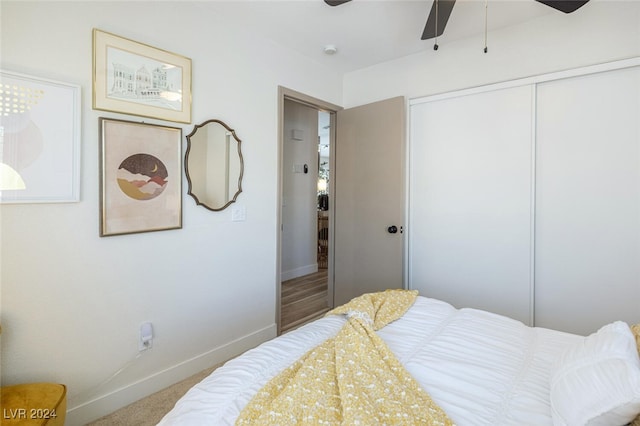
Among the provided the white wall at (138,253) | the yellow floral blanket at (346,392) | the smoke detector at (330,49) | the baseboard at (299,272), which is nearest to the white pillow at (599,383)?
the yellow floral blanket at (346,392)

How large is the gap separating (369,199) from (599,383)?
230 centimetres

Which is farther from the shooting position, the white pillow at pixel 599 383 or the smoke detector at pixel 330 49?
the smoke detector at pixel 330 49

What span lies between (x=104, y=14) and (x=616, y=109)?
10.5 feet

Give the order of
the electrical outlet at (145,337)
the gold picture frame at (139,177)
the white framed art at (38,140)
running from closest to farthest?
the white framed art at (38,140) < the gold picture frame at (139,177) < the electrical outlet at (145,337)

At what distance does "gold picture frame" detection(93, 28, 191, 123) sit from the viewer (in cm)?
173

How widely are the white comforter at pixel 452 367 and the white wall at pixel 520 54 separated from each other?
75.6 inches

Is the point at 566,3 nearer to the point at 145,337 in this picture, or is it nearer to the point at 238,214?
the point at 238,214

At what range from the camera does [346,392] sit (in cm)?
97

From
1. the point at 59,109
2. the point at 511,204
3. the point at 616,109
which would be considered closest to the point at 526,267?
the point at 511,204

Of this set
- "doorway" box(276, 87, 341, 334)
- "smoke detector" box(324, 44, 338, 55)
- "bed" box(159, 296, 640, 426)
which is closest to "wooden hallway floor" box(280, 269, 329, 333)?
"doorway" box(276, 87, 341, 334)

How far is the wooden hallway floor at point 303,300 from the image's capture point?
319cm

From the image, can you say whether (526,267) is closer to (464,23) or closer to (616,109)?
(616,109)

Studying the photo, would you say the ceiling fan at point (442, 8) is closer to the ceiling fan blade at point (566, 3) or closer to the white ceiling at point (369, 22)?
the ceiling fan blade at point (566, 3)

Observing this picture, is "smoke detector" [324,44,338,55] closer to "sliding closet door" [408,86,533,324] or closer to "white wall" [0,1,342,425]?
"white wall" [0,1,342,425]
